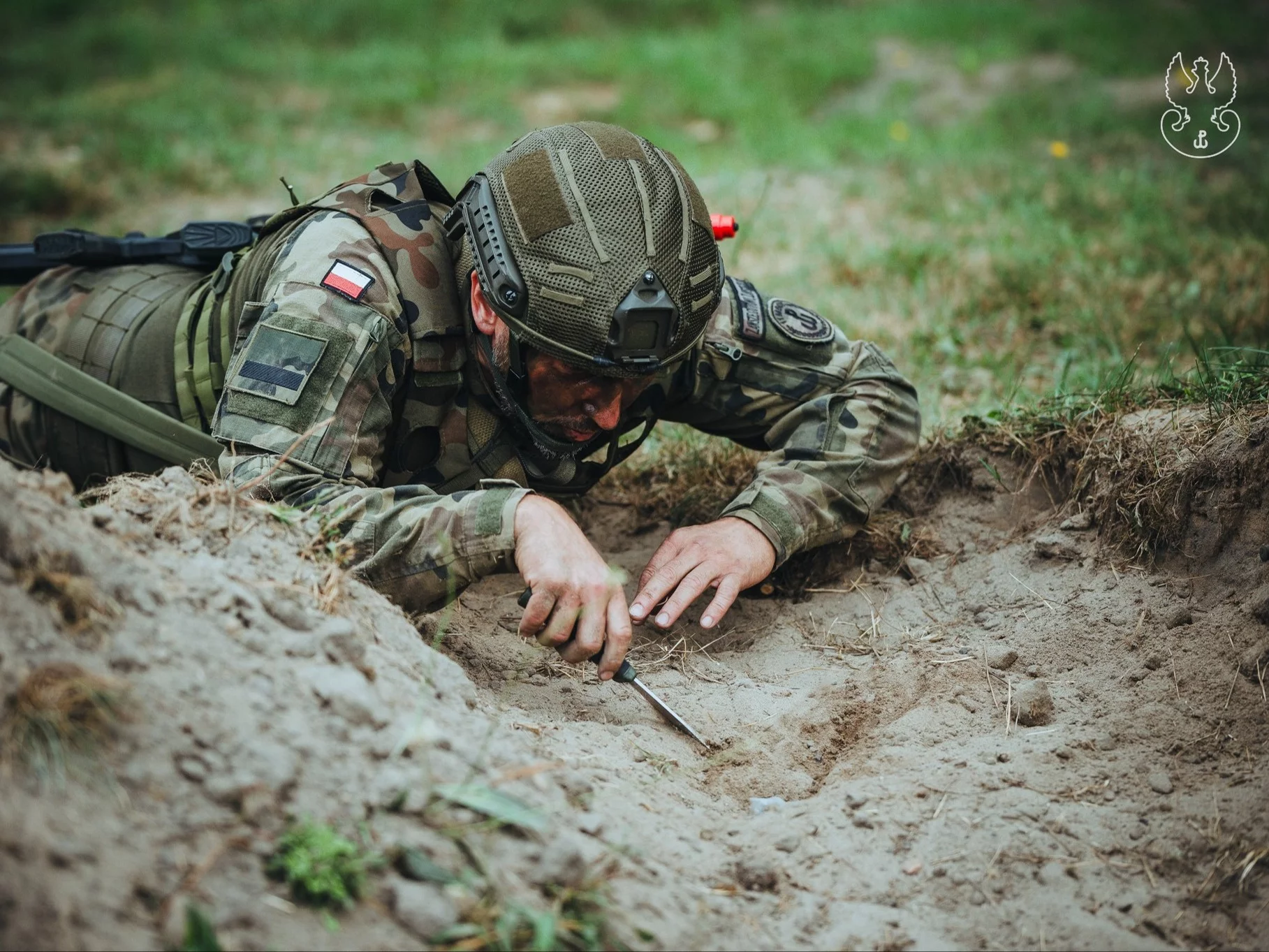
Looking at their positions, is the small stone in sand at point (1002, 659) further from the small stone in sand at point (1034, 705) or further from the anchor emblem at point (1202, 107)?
the anchor emblem at point (1202, 107)

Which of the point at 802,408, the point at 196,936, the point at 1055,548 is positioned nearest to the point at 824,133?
the point at 802,408

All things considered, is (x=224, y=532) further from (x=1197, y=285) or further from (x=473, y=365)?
(x=1197, y=285)

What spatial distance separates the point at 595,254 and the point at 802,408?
93 centimetres

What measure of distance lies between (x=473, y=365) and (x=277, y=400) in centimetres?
52

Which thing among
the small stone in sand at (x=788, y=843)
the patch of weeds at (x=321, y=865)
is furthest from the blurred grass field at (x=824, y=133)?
the patch of weeds at (x=321, y=865)

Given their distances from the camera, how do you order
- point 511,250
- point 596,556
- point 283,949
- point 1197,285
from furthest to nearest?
1. point 1197,285
2. point 511,250
3. point 596,556
4. point 283,949

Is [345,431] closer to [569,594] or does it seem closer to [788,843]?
[569,594]

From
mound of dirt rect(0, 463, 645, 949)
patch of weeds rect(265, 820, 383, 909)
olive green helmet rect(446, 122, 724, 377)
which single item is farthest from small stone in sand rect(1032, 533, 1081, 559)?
patch of weeds rect(265, 820, 383, 909)

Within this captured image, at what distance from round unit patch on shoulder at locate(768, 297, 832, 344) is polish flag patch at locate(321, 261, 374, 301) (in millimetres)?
1102

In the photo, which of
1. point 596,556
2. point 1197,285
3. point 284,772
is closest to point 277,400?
point 596,556

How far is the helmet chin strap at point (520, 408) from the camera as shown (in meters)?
2.56

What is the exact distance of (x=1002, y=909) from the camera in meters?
1.81

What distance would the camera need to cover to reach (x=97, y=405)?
2912 millimetres

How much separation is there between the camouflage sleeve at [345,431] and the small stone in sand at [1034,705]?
1.08 m
